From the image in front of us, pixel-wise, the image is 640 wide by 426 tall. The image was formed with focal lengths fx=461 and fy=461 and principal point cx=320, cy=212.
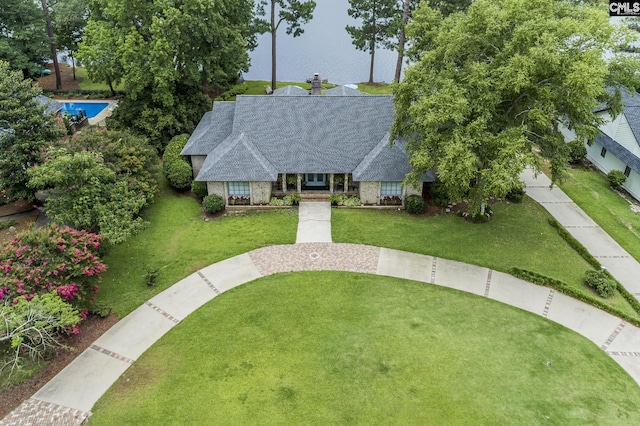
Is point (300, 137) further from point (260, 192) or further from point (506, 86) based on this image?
point (506, 86)

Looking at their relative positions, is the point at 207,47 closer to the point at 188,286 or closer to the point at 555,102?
the point at 188,286

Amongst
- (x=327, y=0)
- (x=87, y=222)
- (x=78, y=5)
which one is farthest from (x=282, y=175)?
(x=327, y=0)

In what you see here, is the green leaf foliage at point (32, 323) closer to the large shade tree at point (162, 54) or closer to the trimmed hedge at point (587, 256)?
the large shade tree at point (162, 54)

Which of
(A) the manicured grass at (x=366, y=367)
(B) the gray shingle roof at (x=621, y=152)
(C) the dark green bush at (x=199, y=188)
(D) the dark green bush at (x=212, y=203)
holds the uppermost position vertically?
(B) the gray shingle roof at (x=621, y=152)

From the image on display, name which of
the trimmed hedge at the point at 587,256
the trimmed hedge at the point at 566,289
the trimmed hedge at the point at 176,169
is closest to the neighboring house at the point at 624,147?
the trimmed hedge at the point at 587,256

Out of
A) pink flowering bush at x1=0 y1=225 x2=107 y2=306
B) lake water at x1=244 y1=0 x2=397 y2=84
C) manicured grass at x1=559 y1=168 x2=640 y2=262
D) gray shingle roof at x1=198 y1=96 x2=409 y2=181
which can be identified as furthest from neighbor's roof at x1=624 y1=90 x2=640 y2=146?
pink flowering bush at x1=0 y1=225 x2=107 y2=306

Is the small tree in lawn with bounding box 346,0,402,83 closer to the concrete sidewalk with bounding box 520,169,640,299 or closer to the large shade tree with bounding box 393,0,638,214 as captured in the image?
the large shade tree with bounding box 393,0,638,214
